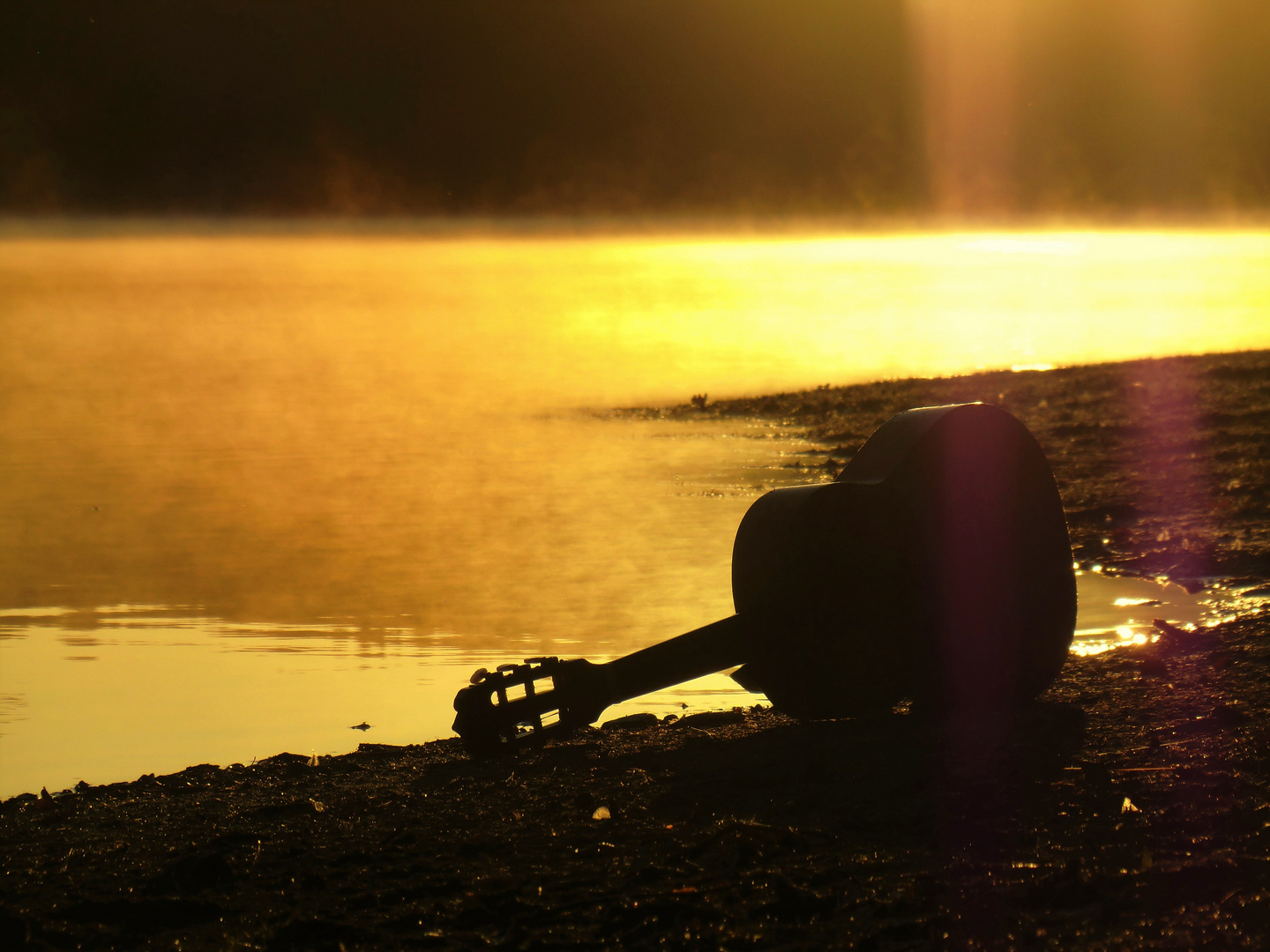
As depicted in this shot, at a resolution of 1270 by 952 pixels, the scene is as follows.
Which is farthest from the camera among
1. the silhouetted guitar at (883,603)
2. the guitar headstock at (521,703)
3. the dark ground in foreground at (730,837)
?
the silhouetted guitar at (883,603)

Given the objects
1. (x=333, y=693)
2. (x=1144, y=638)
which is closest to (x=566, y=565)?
(x=333, y=693)

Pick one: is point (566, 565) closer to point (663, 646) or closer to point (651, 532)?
point (651, 532)

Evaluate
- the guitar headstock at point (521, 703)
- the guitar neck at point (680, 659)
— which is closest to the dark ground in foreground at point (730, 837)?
the guitar headstock at point (521, 703)

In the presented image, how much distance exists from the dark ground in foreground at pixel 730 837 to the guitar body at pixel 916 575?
0.20m

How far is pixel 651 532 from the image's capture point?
9.73 metres

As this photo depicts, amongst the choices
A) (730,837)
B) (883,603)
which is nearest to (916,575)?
(883,603)

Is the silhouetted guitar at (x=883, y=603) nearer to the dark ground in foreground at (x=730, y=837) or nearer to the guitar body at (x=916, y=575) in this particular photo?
the guitar body at (x=916, y=575)

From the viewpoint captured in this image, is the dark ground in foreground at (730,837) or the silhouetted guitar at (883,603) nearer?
the dark ground in foreground at (730,837)

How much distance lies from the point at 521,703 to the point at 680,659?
2.00ft

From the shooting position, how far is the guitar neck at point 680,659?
4.96m

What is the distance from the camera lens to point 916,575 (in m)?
5.14

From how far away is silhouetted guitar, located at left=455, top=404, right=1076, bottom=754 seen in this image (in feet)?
16.4

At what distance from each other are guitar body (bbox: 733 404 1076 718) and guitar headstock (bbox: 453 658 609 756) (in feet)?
2.17

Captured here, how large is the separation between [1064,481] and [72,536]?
307 inches
